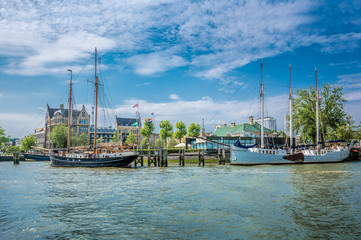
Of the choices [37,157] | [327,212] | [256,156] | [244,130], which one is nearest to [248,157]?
[256,156]

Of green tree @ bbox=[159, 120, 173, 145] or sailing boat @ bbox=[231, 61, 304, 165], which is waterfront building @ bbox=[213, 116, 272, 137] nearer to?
green tree @ bbox=[159, 120, 173, 145]

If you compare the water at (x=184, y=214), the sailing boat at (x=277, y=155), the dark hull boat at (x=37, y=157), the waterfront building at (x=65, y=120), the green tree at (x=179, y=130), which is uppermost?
the waterfront building at (x=65, y=120)

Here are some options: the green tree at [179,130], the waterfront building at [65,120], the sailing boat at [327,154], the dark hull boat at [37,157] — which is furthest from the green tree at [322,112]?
the waterfront building at [65,120]

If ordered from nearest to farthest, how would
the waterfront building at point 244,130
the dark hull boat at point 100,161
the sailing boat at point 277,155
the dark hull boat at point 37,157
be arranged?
the dark hull boat at point 100,161
the sailing boat at point 277,155
the dark hull boat at point 37,157
the waterfront building at point 244,130

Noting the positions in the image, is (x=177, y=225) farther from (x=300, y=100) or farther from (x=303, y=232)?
(x=300, y=100)

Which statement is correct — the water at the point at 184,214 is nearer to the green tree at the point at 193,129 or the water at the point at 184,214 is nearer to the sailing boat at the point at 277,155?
the sailing boat at the point at 277,155

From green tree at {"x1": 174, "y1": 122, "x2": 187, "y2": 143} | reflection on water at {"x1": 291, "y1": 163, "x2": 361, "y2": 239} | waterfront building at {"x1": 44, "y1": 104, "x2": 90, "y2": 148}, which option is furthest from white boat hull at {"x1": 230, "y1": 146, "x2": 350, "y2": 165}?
waterfront building at {"x1": 44, "y1": 104, "x2": 90, "y2": 148}

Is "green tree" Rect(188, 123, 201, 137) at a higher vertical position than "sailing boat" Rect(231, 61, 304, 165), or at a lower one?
higher

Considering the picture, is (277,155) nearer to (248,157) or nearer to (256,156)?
(256,156)

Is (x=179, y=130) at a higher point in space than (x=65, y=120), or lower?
lower

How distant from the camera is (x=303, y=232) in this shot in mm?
10469

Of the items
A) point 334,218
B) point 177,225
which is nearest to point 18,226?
point 177,225

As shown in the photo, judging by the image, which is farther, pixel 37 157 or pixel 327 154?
pixel 37 157

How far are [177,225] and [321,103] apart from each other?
70.6 meters
